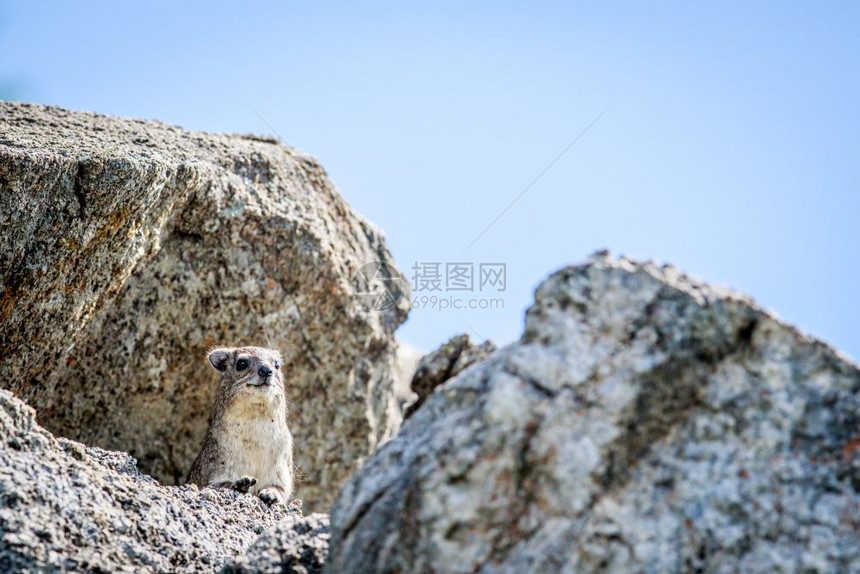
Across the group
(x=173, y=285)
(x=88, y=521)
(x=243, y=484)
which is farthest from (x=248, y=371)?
(x=88, y=521)

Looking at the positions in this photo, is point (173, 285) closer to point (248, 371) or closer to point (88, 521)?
point (248, 371)

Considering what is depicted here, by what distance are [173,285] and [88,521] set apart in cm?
502

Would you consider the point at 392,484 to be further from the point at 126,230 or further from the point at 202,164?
the point at 202,164

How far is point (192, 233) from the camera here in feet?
33.3

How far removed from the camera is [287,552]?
5.17 metres

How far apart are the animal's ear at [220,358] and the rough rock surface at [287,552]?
492cm

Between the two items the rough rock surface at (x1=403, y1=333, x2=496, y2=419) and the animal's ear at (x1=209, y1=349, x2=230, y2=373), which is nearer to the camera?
the rough rock surface at (x1=403, y1=333, x2=496, y2=419)

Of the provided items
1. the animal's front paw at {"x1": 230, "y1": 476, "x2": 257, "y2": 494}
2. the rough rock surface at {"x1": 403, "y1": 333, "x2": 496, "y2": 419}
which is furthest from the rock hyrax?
the rough rock surface at {"x1": 403, "y1": 333, "x2": 496, "y2": 419}

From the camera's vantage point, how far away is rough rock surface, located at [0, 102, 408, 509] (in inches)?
310

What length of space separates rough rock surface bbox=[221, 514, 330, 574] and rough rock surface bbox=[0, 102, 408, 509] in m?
3.58

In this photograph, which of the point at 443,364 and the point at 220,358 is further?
the point at 220,358

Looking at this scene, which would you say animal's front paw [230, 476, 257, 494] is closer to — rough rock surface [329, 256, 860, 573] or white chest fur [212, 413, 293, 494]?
white chest fur [212, 413, 293, 494]

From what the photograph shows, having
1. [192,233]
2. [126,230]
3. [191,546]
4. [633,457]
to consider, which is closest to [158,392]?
[192,233]

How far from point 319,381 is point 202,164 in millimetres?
2995
